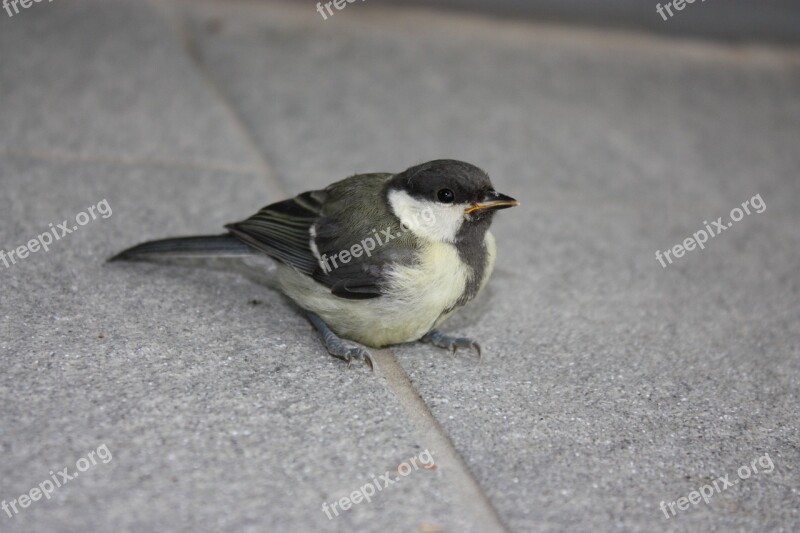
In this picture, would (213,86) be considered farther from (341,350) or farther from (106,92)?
(341,350)

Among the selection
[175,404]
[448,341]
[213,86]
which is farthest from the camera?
[213,86]

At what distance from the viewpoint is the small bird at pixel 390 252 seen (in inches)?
121

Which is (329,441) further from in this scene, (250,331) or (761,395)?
(761,395)

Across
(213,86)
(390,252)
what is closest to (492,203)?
(390,252)

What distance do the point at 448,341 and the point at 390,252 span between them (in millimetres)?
482

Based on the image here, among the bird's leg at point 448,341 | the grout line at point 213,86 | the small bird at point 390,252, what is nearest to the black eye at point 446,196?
the small bird at point 390,252

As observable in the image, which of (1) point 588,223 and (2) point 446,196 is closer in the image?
(2) point 446,196

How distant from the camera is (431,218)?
124 inches

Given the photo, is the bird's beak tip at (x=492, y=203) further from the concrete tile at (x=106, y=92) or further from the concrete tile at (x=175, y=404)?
the concrete tile at (x=106, y=92)

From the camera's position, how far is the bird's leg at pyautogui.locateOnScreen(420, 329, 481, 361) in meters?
3.32

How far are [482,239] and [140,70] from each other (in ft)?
10.6

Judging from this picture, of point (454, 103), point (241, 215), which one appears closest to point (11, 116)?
point (241, 215)

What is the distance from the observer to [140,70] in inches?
217

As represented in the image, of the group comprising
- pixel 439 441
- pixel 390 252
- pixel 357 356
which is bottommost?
pixel 439 441
